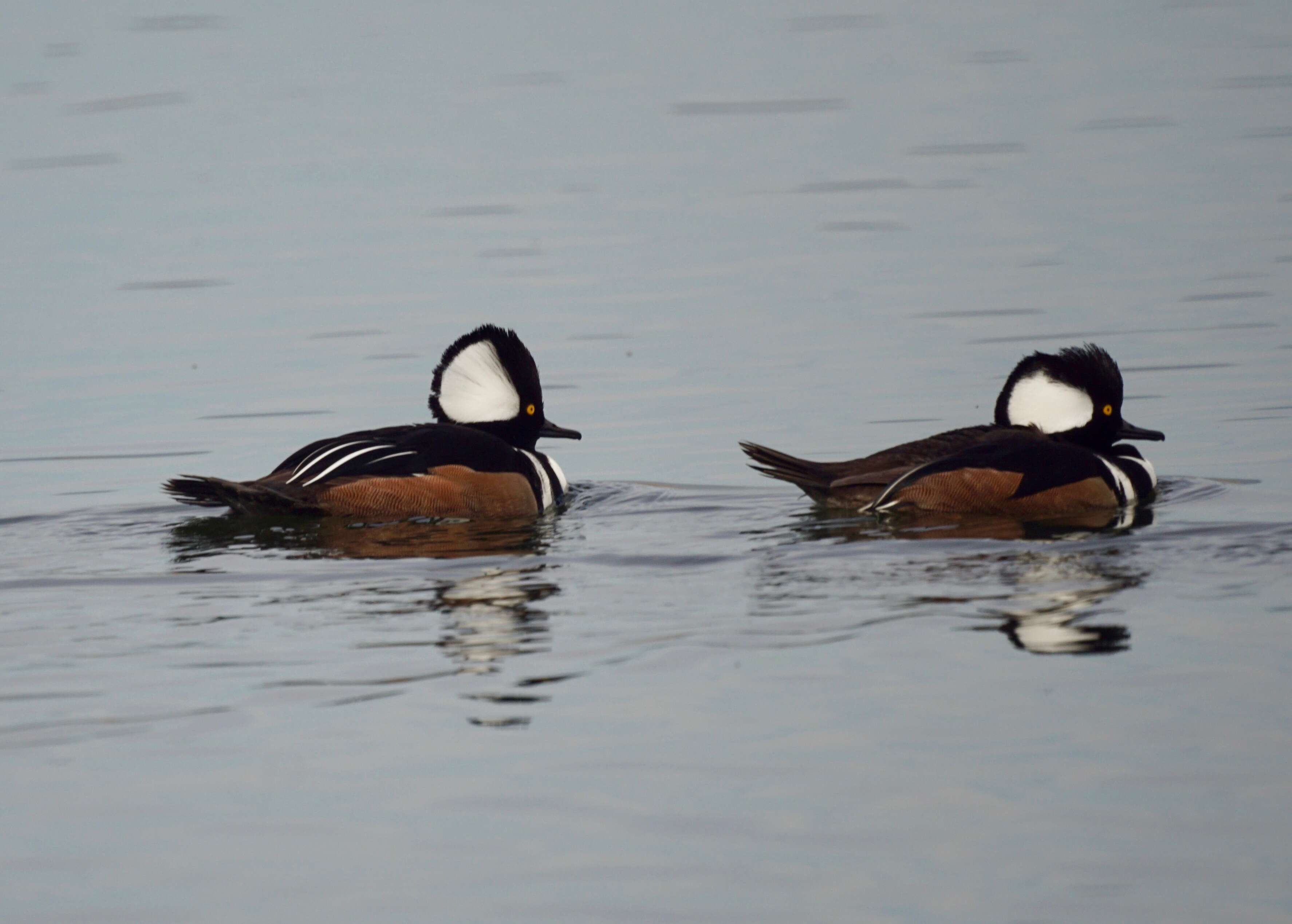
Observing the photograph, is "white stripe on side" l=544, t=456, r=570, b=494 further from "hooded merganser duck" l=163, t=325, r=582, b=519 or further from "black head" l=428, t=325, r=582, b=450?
"black head" l=428, t=325, r=582, b=450

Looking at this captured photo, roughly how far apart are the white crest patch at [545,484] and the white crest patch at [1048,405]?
2.47 m

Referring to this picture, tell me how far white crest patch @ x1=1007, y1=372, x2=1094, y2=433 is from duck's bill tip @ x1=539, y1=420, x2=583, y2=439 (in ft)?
7.99

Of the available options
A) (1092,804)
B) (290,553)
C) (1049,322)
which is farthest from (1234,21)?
(1092,804)

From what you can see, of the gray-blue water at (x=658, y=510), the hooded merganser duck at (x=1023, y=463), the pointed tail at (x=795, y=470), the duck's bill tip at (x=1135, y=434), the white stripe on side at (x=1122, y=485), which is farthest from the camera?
the duck's bill tip at (x=1135, y=434)

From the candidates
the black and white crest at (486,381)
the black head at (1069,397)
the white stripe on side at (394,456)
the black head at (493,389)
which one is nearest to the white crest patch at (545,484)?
the black head at (493,389)

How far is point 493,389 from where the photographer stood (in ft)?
36.4

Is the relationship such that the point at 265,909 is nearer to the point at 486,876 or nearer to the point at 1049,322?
the point at 486,876

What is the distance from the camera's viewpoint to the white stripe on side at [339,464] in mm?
10047

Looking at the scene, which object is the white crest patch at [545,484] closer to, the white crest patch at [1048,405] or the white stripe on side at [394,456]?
the white stripe on side at [394,456]

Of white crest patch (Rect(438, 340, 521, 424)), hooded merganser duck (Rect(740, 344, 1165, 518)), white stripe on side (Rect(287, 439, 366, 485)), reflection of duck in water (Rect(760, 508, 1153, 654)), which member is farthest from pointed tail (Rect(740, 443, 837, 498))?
white stripe on side (Rect(287, 439, 366, 485))

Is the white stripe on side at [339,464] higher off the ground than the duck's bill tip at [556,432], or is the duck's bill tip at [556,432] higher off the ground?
the duck's bill tip at [556,432]

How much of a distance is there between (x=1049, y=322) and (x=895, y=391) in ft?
6.38

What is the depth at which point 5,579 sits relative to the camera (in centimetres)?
878

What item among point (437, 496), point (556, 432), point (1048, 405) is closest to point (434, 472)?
point (437, 496)
